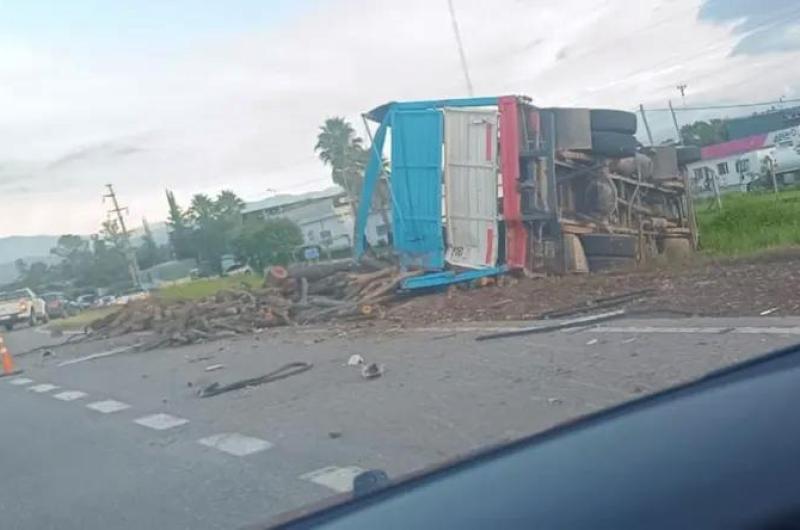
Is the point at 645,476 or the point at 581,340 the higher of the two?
the point at 645,476

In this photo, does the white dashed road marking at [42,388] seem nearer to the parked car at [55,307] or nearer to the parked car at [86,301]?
the parked car at [55,307]

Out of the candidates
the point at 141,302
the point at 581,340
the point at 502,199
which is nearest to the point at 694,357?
the point at 581,340

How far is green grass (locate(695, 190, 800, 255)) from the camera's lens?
14.9 meters

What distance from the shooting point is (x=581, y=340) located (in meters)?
9.62

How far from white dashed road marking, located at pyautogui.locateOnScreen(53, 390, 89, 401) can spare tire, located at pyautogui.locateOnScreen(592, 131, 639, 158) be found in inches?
309

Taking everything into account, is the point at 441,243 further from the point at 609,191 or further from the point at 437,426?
the point at 437,426

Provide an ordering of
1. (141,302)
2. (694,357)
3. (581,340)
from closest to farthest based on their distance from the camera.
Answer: (694,357), (581,340), (141,302)

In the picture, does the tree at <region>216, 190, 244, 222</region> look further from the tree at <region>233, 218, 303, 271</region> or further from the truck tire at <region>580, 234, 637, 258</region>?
the truck tire at <region>580, 234, 637, 258</region>

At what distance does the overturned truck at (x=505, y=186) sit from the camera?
14.8m

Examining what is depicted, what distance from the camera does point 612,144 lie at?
50.3ft

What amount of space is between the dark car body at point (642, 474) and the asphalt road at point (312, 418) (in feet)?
11.8

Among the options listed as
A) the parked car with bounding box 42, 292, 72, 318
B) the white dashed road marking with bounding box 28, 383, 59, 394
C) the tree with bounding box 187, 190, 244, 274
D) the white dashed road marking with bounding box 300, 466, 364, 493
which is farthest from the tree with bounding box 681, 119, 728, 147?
the white dashed road marking with bounding box 300, 466, 364, 493

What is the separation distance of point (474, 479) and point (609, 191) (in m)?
13.7

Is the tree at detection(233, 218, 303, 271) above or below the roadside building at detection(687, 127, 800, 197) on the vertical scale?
above
